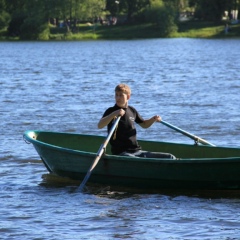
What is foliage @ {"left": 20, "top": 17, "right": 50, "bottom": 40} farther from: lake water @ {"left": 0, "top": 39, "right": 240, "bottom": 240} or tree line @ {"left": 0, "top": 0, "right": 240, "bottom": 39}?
lake water @ {"left": 0, "top": 39, "right": 240, "bottom": 240}

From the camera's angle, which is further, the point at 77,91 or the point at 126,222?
the point at 77,91

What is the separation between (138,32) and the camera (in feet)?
343

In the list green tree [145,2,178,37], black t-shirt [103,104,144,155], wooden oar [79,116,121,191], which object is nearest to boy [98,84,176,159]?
black t-shirt [103,104,144,155]

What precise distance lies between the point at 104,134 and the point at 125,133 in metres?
5.69

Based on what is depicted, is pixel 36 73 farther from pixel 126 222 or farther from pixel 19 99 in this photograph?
pixel 126 222

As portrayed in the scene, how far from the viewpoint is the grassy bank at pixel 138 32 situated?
101m

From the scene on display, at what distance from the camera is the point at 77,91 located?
28609mm

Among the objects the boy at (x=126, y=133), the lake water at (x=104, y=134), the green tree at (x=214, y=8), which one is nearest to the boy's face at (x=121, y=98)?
the boy at (x=126, y=133)

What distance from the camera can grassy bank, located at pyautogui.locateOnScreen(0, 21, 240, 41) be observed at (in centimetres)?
10056

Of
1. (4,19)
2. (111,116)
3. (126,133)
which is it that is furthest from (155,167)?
(4,19)

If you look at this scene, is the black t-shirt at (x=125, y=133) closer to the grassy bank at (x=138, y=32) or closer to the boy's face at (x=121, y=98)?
the boy's face at (x=121, y=98)

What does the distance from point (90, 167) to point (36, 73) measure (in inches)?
1084

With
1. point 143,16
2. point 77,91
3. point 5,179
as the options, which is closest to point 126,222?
point 5,179

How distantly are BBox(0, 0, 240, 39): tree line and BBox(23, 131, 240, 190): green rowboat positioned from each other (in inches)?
3467
